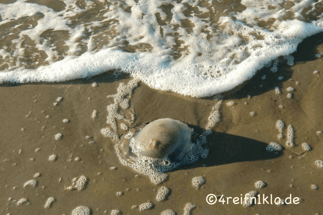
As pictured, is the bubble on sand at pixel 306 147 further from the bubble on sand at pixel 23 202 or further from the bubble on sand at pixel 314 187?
the bubble on sand at pixel 23 202

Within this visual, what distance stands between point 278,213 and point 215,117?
131 centimetres

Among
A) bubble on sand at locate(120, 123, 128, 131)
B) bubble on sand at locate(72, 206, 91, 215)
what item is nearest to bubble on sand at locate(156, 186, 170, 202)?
bubble on sand at locate(72, 206, 91, 215)

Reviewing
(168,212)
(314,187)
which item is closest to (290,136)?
(314,187)

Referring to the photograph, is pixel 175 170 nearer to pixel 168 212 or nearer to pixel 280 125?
pixel 168 212

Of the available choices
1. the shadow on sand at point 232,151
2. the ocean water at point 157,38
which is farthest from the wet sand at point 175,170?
the ocean water at point 157,38

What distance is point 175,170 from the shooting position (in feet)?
9.58

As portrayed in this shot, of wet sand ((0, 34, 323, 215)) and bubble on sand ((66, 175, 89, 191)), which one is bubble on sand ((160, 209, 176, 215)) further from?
bubble on sand ((66, 175, 89, 191))

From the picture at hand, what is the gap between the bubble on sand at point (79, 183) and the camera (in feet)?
9.34

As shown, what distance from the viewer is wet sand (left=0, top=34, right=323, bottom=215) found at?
2721 millimetres

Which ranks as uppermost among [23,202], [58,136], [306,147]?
[306,147]

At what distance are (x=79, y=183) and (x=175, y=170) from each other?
1.09m

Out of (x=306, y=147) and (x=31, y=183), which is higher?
(x=306, y=147)

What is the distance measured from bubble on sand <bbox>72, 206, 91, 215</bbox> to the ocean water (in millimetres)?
1877

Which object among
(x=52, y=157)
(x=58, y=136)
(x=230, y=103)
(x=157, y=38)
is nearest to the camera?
(x=52, y=157)
